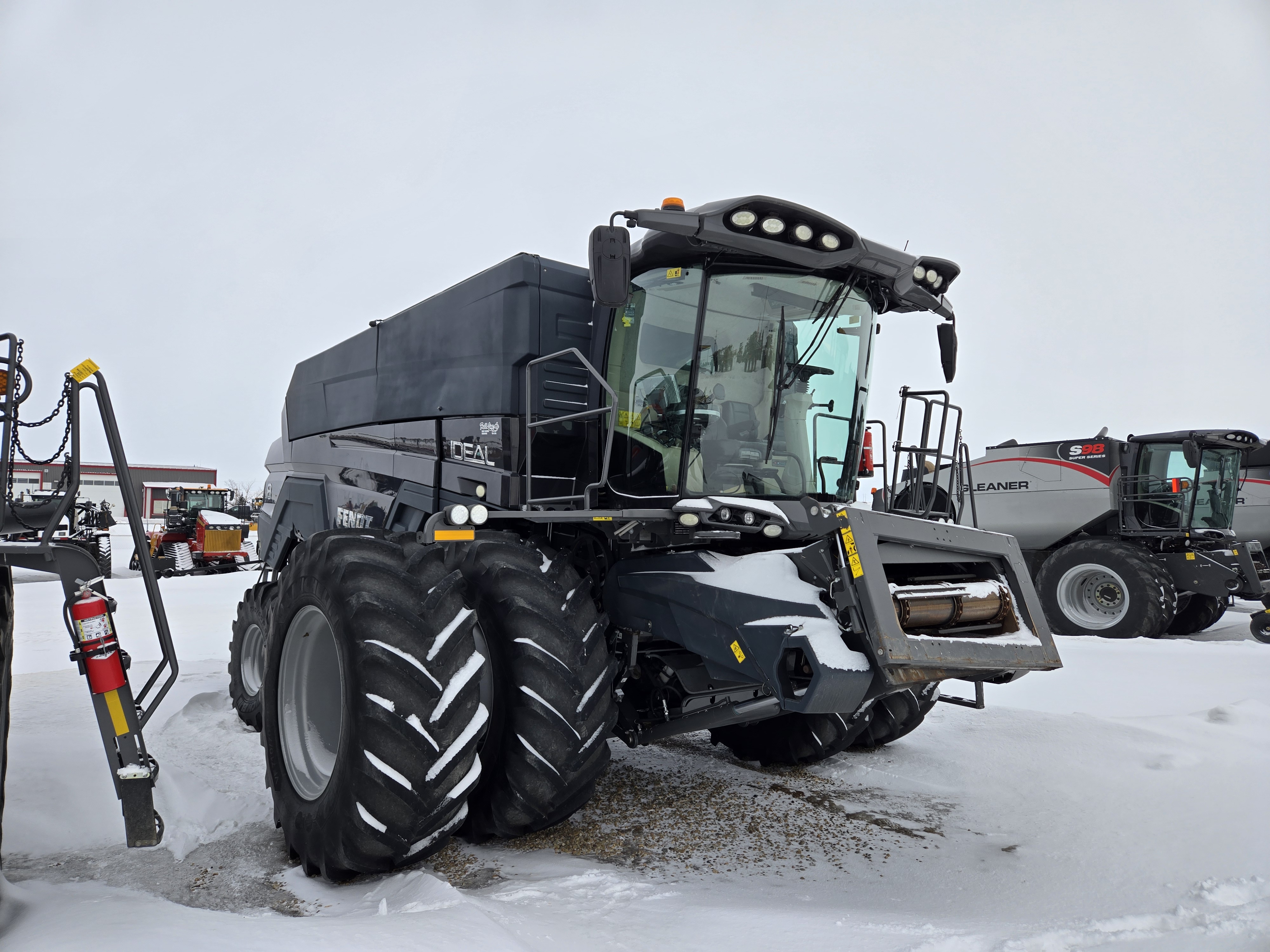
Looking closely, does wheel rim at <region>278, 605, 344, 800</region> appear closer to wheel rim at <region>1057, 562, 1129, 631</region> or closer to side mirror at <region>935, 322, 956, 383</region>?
side mirror at <region>935, 322, 956, 383</region>

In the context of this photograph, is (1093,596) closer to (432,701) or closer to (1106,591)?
(1106,591)

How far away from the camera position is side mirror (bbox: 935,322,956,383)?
465 cm

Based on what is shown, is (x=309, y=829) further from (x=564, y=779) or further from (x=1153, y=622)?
(x=1153, y=622)

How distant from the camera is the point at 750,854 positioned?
353 centimetres

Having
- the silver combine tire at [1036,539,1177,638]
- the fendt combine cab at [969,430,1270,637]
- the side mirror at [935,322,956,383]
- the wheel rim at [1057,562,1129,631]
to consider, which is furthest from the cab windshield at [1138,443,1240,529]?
the side mirror at [935,322,956,383]

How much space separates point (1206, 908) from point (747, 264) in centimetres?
288

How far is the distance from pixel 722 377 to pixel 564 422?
32.8 inches

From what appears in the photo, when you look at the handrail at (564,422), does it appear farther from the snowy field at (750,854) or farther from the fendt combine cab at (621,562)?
the snowy field at (750,854)

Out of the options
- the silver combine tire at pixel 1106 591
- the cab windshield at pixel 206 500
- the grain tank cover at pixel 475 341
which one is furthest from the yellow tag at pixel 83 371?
the cab windshield at pixel 206 500

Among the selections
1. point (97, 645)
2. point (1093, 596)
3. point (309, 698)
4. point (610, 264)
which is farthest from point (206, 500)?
point (610, 264)

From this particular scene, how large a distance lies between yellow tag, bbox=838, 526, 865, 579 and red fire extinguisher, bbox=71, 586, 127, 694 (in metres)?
2.61

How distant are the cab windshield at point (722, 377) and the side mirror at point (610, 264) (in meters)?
0.52

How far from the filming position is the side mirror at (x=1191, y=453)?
10.6 m

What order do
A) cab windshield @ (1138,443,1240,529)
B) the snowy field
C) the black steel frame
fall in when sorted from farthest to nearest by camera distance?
cab windshield @ (1138,443,1240,529), the black steel frame, the snowy field
